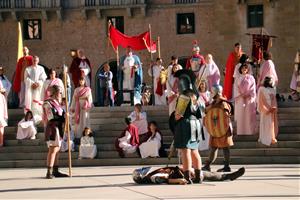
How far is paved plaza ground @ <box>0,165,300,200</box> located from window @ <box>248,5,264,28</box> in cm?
2471

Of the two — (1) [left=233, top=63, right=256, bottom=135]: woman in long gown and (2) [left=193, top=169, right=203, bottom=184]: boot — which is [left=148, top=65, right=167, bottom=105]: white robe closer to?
(1) [left=233, top=63, right=256, bottom=135]: woman in long gown

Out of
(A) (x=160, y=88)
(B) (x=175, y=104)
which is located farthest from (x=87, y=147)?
(A) (x=160, y=88)

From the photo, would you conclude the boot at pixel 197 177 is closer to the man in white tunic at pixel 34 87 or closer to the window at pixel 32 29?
the man in white tunic at pixel 34 87

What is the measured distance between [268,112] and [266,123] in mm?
269

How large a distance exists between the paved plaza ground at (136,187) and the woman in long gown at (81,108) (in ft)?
15.0

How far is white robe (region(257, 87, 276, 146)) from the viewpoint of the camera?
19.4 m

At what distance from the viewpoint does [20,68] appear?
23.8m

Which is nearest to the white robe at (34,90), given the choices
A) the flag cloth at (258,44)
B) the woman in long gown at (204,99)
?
the woman in long gown at (204,99)

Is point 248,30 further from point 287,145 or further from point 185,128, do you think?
point 185,128

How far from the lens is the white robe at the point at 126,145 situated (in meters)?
19.9

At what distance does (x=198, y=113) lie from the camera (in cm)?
1388

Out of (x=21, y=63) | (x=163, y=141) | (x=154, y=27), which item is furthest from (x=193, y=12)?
(x=163, y=141)

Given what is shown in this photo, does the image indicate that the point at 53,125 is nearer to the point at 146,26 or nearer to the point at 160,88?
the point at 160,88

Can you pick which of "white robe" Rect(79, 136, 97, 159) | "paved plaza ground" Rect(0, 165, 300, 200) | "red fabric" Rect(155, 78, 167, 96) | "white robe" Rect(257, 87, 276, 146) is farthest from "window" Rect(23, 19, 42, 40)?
"paved plaza ground" Rect(0, 165, 300, 200)
